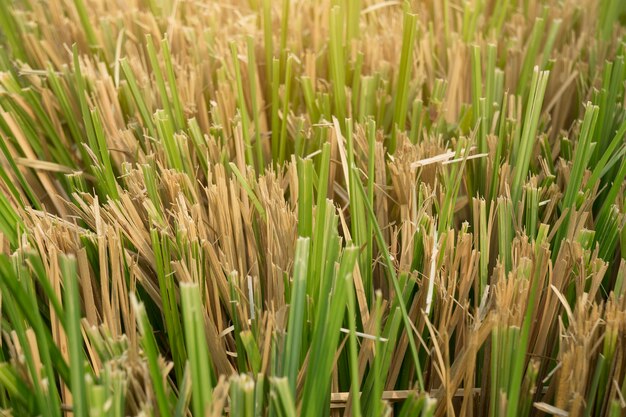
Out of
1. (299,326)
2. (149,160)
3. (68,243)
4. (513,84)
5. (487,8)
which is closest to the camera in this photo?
(299,326)

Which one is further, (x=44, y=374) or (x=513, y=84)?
(x=513, y=84)

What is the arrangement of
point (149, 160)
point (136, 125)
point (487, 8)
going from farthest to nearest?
point (487, 8), point (136, 125), point (149, 160)

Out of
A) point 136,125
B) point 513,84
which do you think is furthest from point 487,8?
point 136,125

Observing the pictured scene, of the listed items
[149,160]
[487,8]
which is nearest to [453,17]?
[487,8]

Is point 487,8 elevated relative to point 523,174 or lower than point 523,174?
elevated

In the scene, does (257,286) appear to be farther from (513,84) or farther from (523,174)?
(513,84)

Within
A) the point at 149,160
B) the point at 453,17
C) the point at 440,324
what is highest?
the point at 453,17
